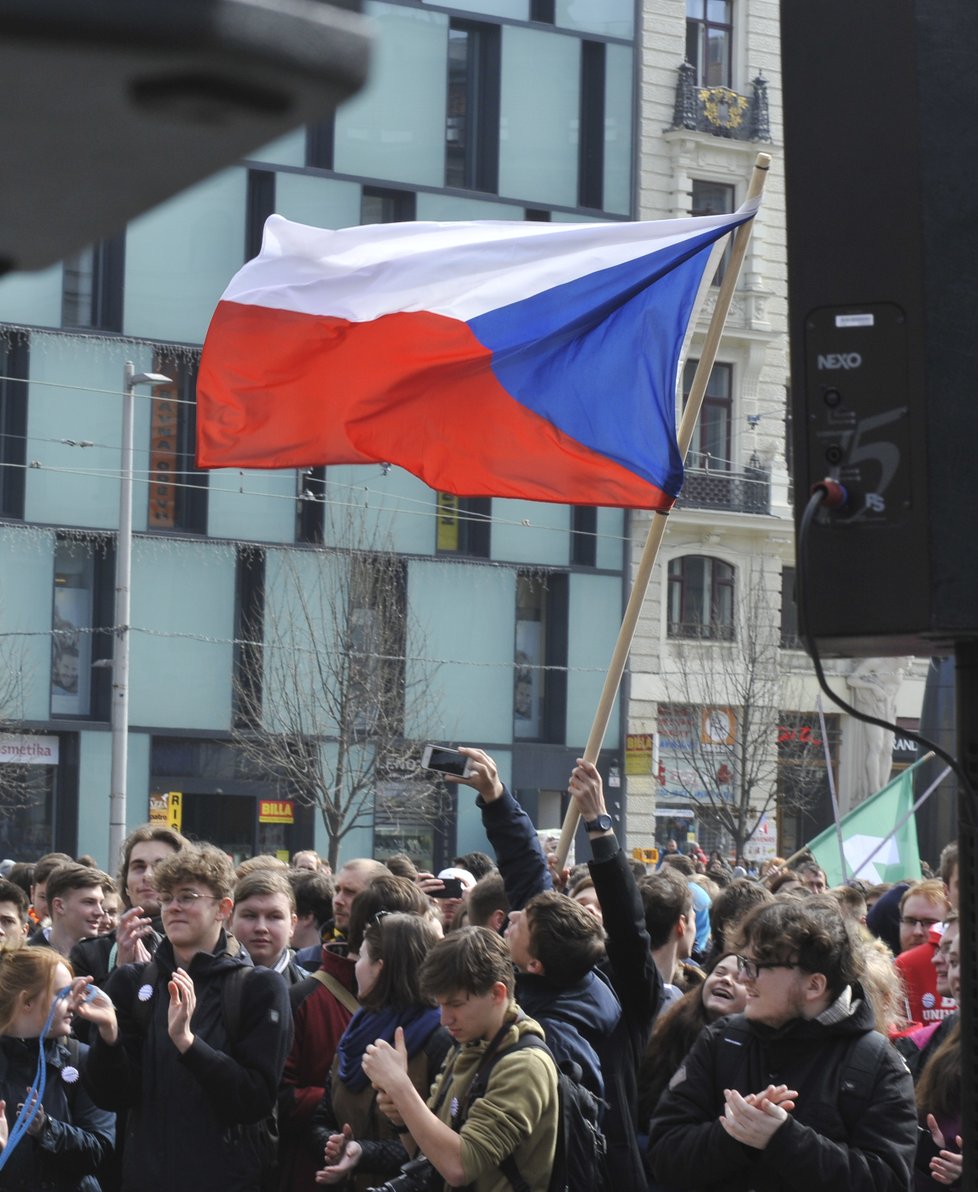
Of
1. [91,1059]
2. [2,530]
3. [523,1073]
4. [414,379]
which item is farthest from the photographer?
[2,530]

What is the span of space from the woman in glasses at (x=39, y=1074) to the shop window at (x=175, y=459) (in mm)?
27088

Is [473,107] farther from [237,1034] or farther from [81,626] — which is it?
[237,1034]

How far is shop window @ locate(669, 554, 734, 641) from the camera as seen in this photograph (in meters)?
38.7

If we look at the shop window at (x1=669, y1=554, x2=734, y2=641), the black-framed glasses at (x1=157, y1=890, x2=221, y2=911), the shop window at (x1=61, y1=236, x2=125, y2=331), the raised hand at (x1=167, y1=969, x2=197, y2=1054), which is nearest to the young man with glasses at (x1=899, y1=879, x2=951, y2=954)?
the black-framed glasses at (x1=157, y1=890, x2=221, y2=911)

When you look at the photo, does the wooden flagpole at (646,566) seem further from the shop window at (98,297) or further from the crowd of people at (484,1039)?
the shop window at (98,297)

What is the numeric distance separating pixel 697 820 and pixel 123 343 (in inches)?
598

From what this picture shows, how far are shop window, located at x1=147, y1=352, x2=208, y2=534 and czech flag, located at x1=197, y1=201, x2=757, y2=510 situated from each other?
977 inches

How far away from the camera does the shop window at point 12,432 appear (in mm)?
31672

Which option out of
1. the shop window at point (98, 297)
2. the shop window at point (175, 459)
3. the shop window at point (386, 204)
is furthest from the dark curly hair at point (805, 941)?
the shop window at point (386, 204)

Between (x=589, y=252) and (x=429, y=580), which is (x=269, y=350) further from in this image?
(x=429, y=580)

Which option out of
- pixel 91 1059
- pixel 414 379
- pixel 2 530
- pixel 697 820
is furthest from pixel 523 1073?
pixel 697 820

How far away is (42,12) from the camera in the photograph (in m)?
0.78

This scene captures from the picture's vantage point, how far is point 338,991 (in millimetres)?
6723

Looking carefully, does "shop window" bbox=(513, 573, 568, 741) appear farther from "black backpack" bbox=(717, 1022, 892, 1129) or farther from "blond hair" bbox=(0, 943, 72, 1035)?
"black backpack" bbox=(717, 1022, 892, 1129)
